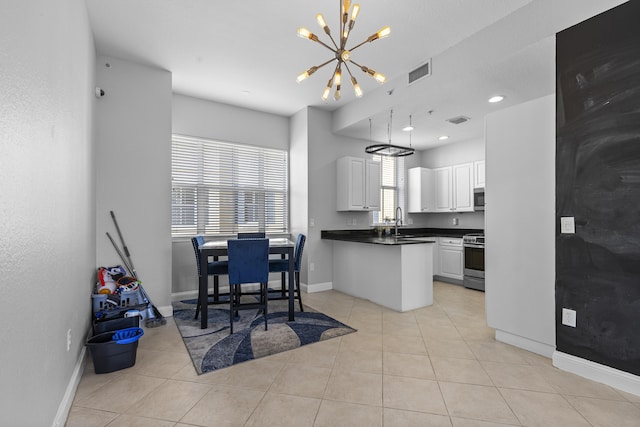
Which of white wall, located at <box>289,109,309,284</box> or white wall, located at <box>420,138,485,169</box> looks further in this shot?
white wall, located at <box>420,138,485,169</box>

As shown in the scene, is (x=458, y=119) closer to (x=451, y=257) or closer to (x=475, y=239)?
(x=475, y=239)

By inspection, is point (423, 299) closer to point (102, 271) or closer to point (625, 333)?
point (625, 333)

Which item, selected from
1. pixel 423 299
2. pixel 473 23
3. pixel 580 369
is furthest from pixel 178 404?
pixel 473 23

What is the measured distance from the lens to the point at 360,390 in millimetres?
2135

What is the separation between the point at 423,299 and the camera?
4141 mm

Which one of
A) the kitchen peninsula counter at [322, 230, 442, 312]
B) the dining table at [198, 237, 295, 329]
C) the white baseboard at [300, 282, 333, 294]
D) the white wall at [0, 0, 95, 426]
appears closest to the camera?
the white wall at [0, 0, 95, 426]

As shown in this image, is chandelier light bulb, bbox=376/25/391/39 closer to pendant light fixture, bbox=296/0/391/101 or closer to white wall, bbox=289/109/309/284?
pendant light fixture, bbox=296/0/391/101

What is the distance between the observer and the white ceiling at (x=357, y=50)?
2758mm

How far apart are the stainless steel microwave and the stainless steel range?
576 millimetres

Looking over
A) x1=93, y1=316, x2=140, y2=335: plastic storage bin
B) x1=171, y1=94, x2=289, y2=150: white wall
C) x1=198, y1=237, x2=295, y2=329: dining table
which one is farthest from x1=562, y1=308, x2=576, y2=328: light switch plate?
x1=171, y1=94, x2=289, y2=150: white wall

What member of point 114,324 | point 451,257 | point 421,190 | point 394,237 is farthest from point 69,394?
Result: point 421,190

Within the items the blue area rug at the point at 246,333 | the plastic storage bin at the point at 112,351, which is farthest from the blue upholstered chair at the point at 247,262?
the plastic storage bin at the point at 112,351

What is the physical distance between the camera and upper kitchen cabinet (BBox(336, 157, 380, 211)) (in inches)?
205

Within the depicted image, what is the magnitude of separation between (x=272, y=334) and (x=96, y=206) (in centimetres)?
243
